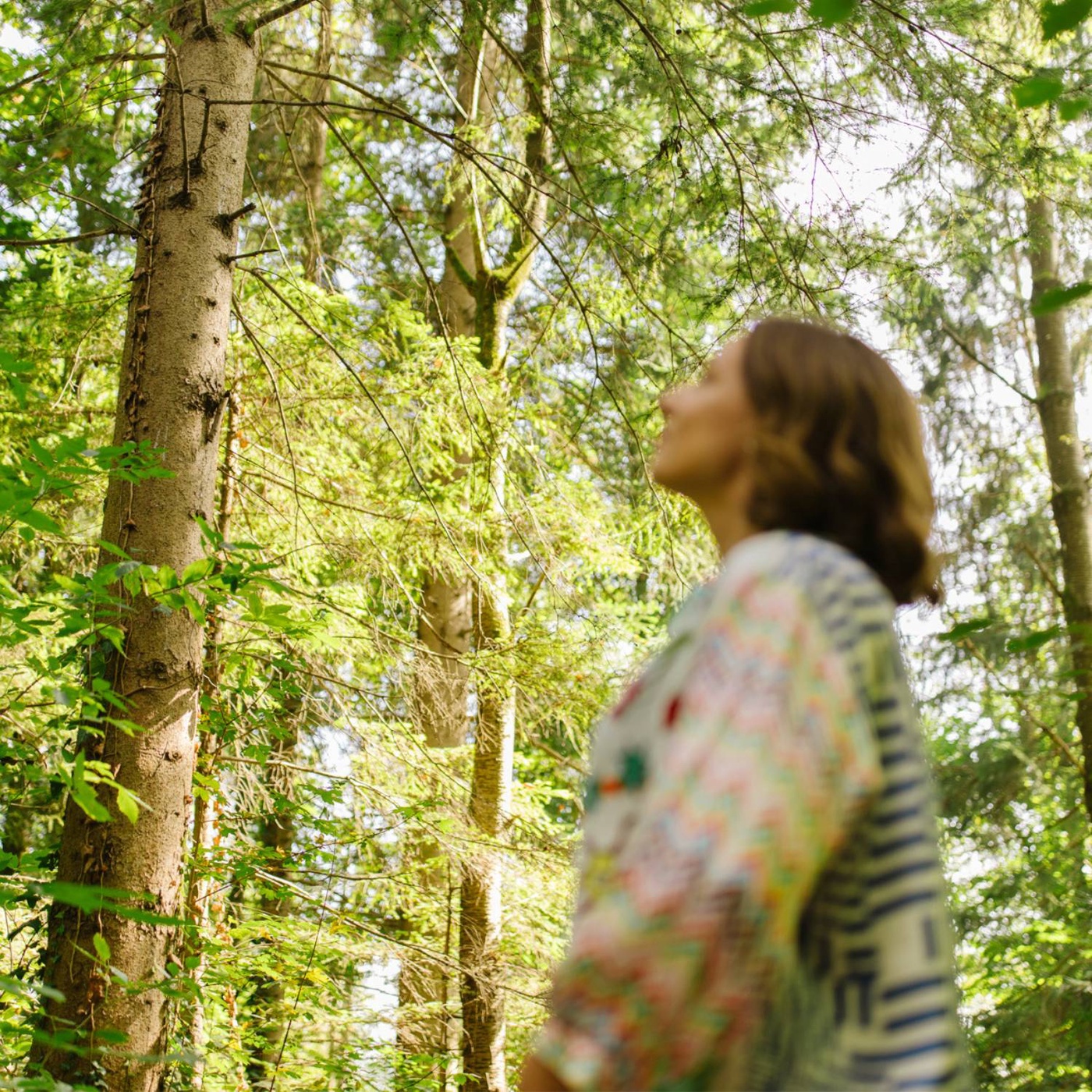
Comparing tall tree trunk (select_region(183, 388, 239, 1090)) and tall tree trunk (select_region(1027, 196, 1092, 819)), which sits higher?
tall tree trunk (select_region(1027, 196, 1092, 819))

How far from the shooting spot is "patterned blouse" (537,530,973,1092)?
949mm

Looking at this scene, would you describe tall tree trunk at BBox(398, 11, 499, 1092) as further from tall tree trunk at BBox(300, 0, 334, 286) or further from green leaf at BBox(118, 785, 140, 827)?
green leaf at BBox(118, 785, 140, 827)

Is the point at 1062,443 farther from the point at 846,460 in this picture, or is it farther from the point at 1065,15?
the point at 846,460

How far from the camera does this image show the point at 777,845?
0.95m

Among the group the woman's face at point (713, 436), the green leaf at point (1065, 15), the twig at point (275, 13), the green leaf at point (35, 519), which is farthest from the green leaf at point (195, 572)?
the twig at point (275, 13)

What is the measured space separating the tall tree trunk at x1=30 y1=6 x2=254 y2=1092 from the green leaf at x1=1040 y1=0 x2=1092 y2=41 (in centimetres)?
278

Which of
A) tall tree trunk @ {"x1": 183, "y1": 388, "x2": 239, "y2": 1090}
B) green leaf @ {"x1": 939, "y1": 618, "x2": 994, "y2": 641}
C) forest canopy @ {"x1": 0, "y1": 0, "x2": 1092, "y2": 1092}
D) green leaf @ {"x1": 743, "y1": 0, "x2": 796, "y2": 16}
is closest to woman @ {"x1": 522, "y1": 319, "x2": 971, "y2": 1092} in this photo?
forest canopy @ {"x1": 0, "y1": 0, "x2": 1092, "y2": 1092}

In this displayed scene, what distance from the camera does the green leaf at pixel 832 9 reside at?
5.79 feet

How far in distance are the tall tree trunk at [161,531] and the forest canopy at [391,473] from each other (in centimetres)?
1

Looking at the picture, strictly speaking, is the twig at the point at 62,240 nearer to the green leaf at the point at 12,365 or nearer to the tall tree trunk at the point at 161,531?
the tall tree trunk at the point at 161,531

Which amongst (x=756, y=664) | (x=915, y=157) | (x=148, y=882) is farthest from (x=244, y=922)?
(x=756, y=664)

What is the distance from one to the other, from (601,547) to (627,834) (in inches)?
274

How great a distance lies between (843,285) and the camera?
4879mm

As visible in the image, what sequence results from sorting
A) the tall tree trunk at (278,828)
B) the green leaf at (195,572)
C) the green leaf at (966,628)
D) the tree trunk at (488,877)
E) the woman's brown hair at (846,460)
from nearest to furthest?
1. the woman's brown hair at (846,460)
2. the green leaf at (966,628)
3. the green leaf at (195,572)
4. the tall tree trunk at (278,828)
5. the tree trunk at (488,877)
